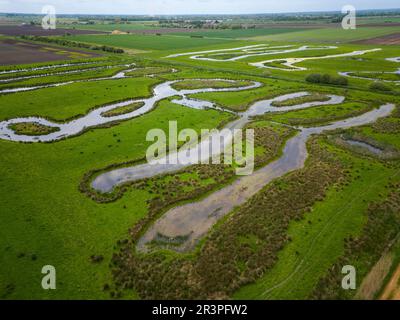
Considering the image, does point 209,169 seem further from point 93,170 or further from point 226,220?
point 93,170

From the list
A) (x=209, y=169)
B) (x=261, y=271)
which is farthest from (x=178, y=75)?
(x=261, y=271)

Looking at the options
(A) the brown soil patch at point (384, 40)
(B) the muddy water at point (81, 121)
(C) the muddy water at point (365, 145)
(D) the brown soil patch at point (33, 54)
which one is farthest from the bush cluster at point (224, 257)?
(A) the brown soil patch at point (384, 40)

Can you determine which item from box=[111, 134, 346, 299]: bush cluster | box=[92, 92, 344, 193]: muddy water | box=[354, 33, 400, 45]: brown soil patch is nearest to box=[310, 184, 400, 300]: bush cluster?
box=[111, 134, 346, 299]: bush cluster

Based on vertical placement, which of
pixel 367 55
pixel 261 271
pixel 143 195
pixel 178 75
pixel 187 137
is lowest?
pixel 261 271

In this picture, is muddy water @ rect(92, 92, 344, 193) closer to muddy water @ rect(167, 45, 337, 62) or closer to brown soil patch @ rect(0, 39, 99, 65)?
muddy water @ rect(167, 45, 337, 62)

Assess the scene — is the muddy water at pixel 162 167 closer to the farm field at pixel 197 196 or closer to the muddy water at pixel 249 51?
the farm field at pixel 197 196

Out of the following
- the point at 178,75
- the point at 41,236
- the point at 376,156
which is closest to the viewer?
the point at 41,236

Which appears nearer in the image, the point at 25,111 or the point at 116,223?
the point at 116,223

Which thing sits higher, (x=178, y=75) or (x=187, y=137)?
(x=178, y=75)
